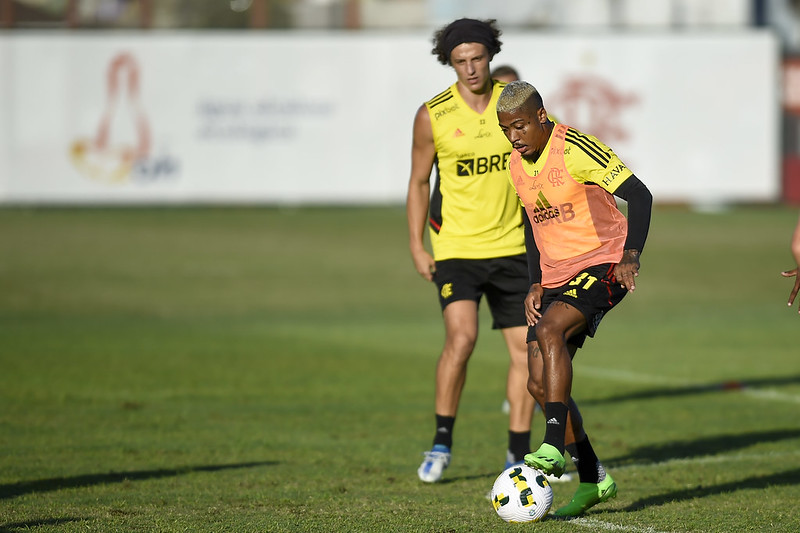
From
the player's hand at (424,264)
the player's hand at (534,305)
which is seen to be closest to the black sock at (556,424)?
the player's hand at (534,305)

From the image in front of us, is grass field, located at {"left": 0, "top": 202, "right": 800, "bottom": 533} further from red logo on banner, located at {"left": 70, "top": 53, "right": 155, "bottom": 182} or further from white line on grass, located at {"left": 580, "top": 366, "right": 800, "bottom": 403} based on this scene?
red logo on banner, located at {"left": 70, "top": 53, "right": 155, "bottom": 182}

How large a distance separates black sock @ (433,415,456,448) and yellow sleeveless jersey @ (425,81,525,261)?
980 mm

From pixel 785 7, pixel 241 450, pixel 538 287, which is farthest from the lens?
pixel 785 7

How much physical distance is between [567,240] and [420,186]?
66.8 inches

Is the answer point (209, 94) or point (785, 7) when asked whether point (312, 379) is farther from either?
point (785, 7)

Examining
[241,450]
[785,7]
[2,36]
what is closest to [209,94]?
[2,36]

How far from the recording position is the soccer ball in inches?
234

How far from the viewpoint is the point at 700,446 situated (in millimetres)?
8656

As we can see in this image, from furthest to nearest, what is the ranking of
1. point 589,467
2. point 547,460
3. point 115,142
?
point 115,142
point 589,467
point 547,460

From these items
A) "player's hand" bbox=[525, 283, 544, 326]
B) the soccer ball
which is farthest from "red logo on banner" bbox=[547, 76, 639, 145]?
the soccer ball

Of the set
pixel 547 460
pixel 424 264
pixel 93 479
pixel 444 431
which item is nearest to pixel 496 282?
pixel 424 264

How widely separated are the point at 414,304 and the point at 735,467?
41.5 ft

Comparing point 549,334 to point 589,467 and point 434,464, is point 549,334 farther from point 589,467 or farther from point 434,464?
point 434,464

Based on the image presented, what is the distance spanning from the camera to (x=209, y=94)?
110 ft
